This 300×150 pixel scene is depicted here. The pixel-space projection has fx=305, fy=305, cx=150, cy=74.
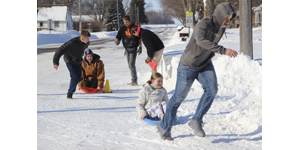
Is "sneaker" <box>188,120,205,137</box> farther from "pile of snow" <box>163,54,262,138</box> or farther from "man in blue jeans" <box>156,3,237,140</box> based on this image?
"pile of snow" <box>163,54,262,138</box>

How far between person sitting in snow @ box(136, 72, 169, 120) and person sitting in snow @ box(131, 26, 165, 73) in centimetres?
214

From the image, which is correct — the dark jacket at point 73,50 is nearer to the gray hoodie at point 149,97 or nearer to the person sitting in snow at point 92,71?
the person sitting in snow at point 92,71

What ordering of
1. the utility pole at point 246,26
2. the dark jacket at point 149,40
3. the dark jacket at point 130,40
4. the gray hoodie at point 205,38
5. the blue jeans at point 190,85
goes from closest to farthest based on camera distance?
1. the gray hoodie at point 205,38
2. the blue jeans at point 190,85
3. the dark jacket at point 149,40
4. the dark jacket at point 130,40
5. the utility pole at point 246,26

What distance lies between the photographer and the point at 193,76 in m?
3.58

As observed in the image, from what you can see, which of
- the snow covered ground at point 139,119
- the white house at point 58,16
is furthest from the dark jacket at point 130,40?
the white house at point 58,16

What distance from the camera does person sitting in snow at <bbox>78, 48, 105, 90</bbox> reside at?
279 inches

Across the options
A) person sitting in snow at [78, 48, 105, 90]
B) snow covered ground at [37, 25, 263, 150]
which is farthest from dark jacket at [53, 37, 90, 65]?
person sitting in snow at [78, 48, 105, 90]

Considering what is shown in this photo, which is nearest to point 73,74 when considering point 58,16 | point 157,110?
point 157,110

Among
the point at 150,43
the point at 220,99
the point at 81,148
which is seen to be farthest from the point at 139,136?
the point at 150,43

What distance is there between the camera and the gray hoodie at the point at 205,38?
10.6 feet

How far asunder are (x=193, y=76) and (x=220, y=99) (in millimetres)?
2407

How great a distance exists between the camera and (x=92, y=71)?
23.6 ft

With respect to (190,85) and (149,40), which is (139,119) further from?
(149,40)

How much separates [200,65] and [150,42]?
340cm
